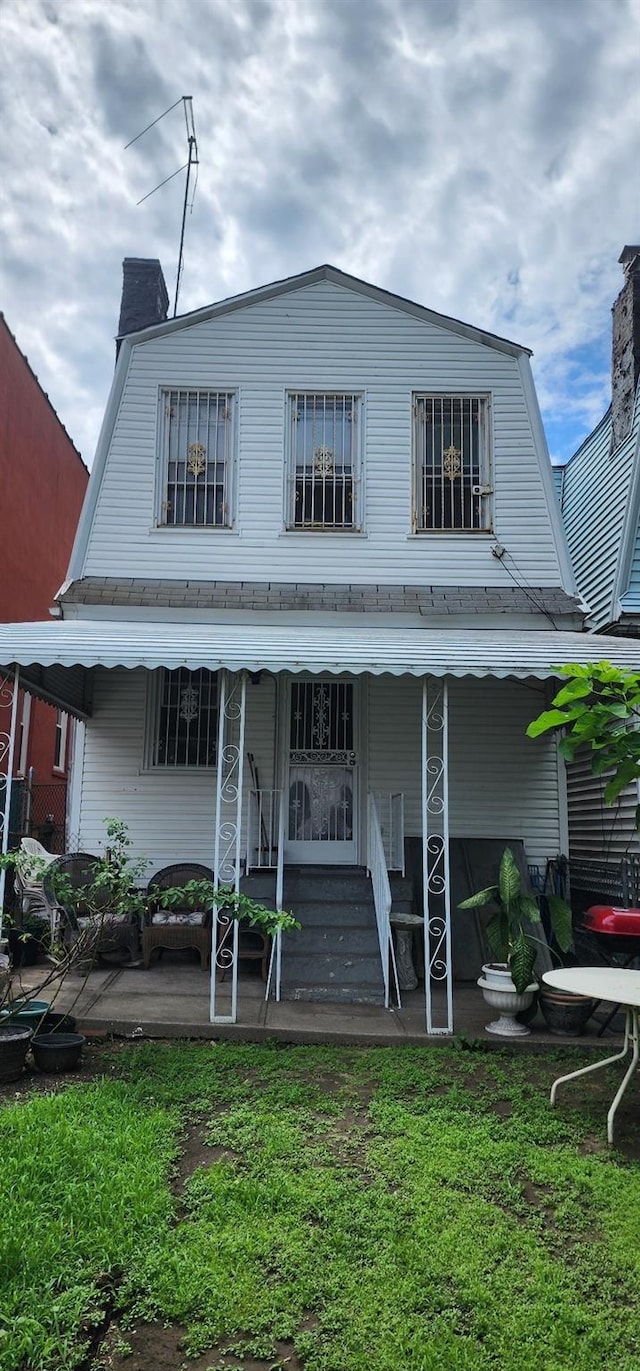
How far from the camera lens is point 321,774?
30.7ft

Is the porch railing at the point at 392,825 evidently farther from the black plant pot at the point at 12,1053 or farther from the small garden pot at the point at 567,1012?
the black plant pot at the point at 12,1053

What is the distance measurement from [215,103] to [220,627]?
7.89 m

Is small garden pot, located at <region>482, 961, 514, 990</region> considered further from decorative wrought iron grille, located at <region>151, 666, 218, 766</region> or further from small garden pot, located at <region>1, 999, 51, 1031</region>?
decorative wrought iron grille, located at <region>151, 666, 218, 766</region>

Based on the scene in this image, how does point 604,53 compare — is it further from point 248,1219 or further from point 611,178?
point 248,1219

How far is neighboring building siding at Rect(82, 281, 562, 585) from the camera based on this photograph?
9617mm

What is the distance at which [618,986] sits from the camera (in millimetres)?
4684

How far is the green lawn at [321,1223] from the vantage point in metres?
2.75

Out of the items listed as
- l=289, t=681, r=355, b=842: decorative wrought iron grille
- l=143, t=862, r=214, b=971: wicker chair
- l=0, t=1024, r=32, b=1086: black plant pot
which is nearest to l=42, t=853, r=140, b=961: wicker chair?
l=143, t=862, r=214, b=971: wicker chair

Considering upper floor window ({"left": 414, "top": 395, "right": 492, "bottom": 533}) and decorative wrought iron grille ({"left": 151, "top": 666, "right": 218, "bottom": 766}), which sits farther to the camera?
upper floor window ({"left": 414, "top": 395, "right": 492, "bottom": 533})

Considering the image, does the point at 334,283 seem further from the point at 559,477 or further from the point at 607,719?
the point at 607,719

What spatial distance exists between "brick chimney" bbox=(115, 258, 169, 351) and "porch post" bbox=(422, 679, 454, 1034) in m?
6.42

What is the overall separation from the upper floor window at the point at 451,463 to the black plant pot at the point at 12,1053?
682 centimetres

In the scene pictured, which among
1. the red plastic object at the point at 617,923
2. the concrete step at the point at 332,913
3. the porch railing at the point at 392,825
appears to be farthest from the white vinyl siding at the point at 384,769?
the red plastic object at the point at 617,923

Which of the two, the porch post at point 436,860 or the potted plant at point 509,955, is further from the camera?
the porch post at point 436,860
